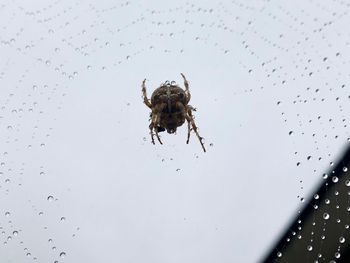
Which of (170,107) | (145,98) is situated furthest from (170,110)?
(145,98)

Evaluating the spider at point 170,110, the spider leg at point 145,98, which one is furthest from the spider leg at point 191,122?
the spider leg at point 145,98

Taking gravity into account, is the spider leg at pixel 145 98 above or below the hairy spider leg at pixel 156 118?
above

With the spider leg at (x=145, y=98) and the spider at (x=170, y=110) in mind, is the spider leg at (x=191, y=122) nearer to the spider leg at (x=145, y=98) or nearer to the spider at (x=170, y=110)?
the spider at (x=170, y=110)

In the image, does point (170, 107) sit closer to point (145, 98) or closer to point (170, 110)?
point (170, 110)

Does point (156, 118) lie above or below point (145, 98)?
below

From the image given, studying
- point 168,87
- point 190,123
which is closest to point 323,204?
point 190,123

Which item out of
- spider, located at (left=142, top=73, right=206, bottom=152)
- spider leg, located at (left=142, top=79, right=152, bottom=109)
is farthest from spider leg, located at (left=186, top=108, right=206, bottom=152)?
spider leg, located at (left=142, top=79, right=152, bottom=109)

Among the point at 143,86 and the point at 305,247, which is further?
the point at 143,86

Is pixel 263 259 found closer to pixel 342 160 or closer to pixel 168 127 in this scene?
pixel 342 160

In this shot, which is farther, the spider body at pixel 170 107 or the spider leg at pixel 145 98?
the spider leg at pixel 145 98
